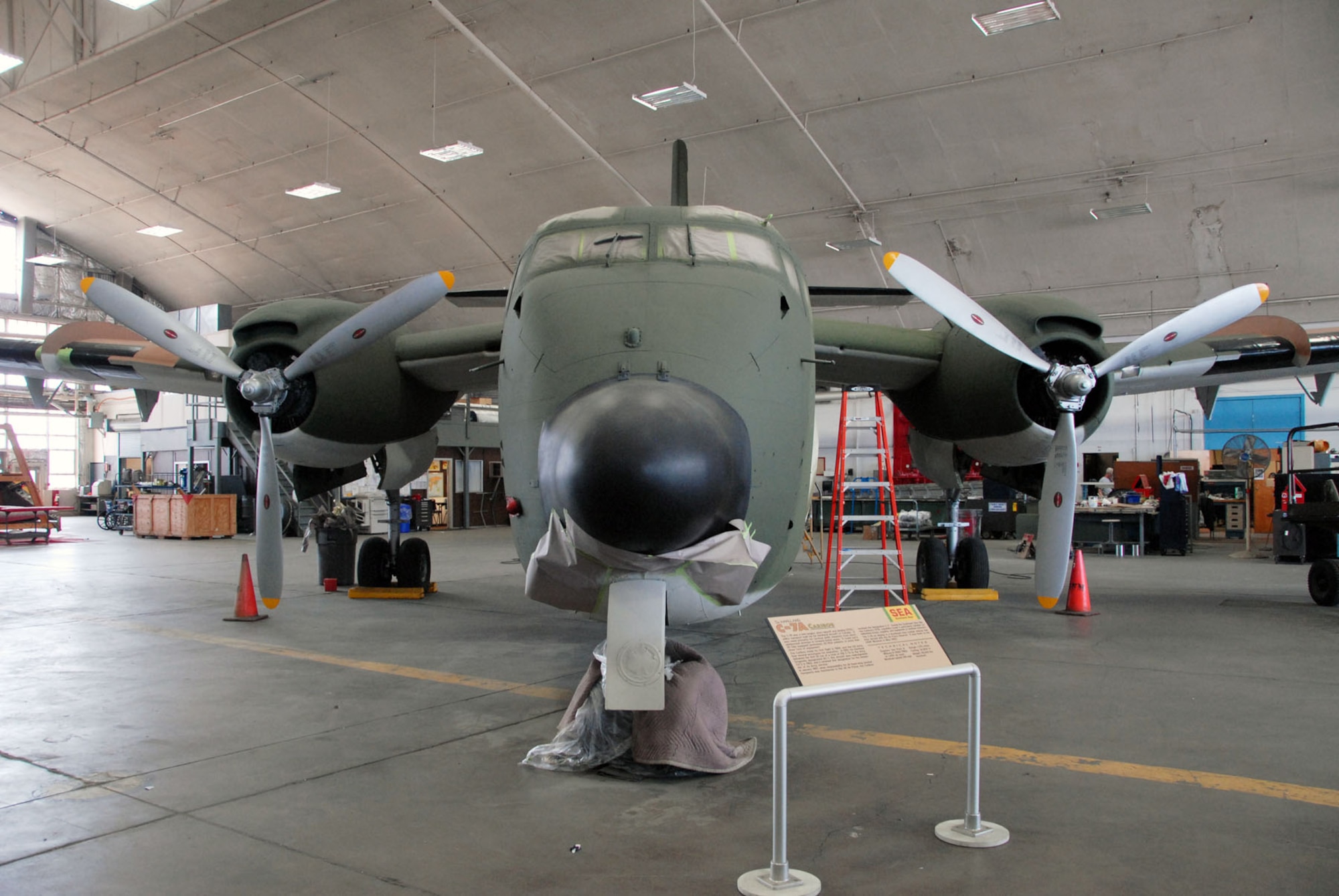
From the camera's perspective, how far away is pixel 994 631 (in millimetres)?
9242

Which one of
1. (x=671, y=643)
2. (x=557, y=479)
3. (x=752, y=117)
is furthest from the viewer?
(x=752, y=117)

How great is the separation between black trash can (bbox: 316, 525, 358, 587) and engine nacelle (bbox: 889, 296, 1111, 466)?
841 cm

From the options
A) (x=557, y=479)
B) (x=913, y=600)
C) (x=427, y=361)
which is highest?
(x=427, y=361)

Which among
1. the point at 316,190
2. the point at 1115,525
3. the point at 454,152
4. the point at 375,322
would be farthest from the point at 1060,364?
the point at 316,190

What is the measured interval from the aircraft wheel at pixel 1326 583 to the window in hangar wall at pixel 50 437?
49888 mm

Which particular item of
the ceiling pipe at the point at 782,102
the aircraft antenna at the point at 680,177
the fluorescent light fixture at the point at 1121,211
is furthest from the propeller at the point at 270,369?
the fluorescent light fixture at the point at 1121,211

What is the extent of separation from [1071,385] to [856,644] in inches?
195

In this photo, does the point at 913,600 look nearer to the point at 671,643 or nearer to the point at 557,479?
the point at 671,643

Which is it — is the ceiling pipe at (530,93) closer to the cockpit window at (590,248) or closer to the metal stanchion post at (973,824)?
the cockpit window at (590,248)

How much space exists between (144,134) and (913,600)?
25.1 m

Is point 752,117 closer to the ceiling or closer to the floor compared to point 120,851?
closer to the ceiling

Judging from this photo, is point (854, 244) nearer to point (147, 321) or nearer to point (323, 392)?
point (323, 392)

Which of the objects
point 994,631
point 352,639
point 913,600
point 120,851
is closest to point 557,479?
point 120,851

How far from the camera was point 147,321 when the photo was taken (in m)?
7.57
